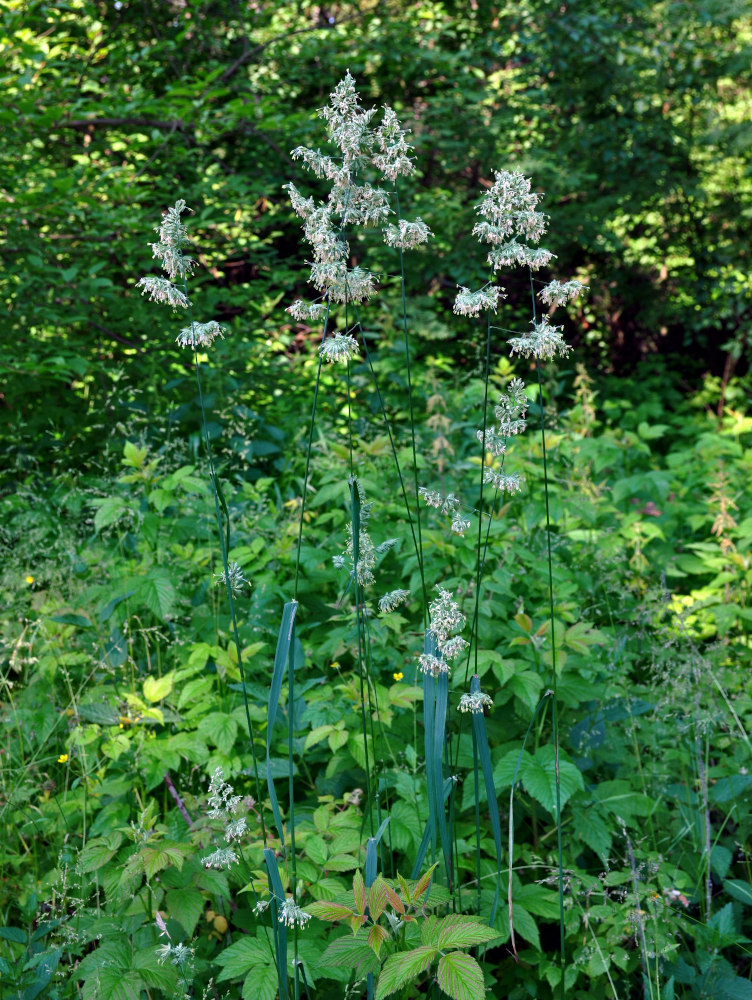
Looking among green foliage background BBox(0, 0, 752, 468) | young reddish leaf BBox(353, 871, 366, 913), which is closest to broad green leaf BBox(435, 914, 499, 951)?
young reddish leaf BBox(353, 871, 366, 913)

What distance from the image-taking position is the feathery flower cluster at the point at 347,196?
1.29 m

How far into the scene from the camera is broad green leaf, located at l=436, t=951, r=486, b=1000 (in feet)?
3.91

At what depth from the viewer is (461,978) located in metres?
1.21

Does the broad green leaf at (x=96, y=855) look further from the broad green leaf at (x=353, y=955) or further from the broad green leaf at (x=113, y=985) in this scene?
the broad green leaf at (x=353, y=955)

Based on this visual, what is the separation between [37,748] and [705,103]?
7.55 metres

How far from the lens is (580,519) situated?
3195mm

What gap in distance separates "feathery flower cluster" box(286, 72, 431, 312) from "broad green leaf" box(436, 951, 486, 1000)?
1025 mm

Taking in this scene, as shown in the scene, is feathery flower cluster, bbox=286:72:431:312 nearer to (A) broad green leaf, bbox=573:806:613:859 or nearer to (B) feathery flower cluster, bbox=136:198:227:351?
(B) feathery flower cluster, bbox=136:198:227:351

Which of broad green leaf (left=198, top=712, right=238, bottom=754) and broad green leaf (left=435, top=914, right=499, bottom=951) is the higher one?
broad green leaf (left=435, top=914, right=499, bottom=951)

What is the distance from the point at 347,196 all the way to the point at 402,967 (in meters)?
1.21

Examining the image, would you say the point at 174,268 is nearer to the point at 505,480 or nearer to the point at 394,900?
the point at 505,480


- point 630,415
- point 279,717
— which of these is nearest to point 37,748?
point 279,717

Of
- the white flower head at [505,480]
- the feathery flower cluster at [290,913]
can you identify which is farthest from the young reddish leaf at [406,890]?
the white flower head at [505,480]

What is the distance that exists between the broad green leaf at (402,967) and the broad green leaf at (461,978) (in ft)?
0.08
